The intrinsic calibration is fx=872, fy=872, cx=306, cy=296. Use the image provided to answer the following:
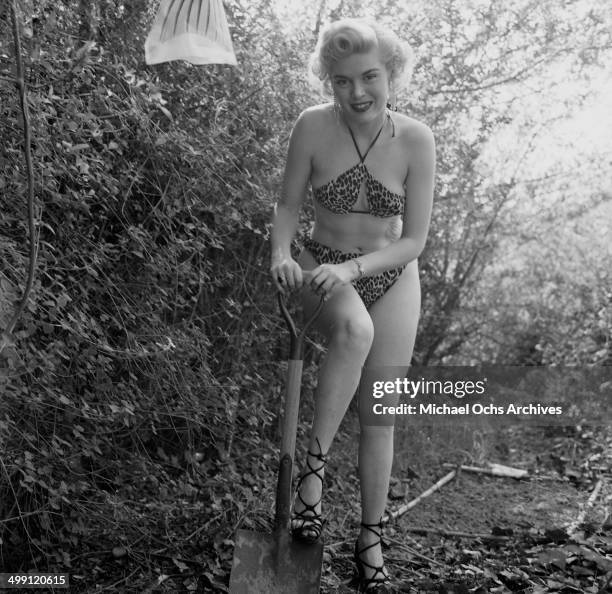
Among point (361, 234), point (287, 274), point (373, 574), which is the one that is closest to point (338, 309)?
point (287, 274)

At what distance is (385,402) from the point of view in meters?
2.87

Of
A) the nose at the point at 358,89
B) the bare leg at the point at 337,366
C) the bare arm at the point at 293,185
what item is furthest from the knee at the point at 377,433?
the nose at the point at 358,89

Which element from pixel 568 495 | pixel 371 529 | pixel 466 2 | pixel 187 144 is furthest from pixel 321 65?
pixel 568 495

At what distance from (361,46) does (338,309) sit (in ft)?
2.64

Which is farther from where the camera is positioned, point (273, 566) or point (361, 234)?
point (361, 234)

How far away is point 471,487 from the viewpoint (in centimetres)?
477

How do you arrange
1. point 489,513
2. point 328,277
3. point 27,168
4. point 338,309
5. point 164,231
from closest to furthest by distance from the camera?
point 27,168
point 328,277
point 338,309
point 164,231
point 489,513

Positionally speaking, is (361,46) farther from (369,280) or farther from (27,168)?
(27,168)

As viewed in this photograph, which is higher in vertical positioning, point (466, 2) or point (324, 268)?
→ point (466, 2)

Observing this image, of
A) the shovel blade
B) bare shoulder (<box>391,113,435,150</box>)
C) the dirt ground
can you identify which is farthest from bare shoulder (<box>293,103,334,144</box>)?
the dirt ground

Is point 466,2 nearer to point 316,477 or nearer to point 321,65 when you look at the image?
point 321,65

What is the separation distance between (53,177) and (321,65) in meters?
0.91

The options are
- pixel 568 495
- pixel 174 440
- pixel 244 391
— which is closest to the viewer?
pixel 174 440

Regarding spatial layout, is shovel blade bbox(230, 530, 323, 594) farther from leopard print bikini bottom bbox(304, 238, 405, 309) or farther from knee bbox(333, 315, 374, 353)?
leopard print bikini bottom bbox(304, 238, 405, 309)
